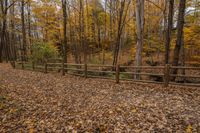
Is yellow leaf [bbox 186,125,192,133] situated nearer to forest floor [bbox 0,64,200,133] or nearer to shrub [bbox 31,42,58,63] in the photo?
forest floor [bbox 0,64,200,133]

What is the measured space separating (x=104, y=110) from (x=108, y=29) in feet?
69.4

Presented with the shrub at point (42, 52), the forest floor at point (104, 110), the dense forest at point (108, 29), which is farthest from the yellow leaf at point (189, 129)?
the shrub at point (42, 52)

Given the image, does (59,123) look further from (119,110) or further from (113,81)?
(113,81)

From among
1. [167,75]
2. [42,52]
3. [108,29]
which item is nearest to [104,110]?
[167,75]

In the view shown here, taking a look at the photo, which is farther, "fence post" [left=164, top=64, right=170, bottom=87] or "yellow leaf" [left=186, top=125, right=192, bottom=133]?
"fence post" [left=164, top=64, right=170, bottom=87]

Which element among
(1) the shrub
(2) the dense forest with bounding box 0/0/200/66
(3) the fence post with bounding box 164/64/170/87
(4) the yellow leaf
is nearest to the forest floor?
(4) the yellow leaf

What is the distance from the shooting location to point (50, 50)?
1672 centimetres

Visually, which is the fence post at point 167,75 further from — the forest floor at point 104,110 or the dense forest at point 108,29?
the dense forest at point 108,29

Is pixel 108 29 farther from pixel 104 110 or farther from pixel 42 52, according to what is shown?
pixel 104 110

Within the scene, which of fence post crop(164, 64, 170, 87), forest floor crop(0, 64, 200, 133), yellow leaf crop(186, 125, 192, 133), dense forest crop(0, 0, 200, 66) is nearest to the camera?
yellow leaf crop(186, 125, 192, 133)

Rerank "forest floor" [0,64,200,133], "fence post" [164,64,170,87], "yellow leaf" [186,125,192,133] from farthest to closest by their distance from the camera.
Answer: "fence post" [164,64,170,87] → "forest floor" [0,64,200,133] → "yellow leaf" [186,125,192,133]

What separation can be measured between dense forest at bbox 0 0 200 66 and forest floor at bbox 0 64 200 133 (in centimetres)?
357

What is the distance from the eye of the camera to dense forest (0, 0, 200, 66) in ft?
47.0

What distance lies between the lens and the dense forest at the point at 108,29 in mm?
14312
